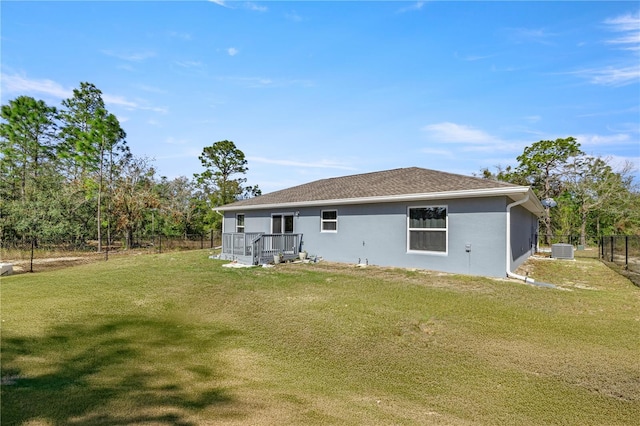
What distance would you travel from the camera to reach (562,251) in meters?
15.0

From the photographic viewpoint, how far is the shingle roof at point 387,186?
1012cm

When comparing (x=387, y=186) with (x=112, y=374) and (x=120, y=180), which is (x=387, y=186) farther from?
(x=120, y=180)

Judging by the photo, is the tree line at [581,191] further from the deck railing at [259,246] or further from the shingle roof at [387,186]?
the deck railing at [259,246]

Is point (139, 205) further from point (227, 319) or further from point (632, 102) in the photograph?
point (632, 102)

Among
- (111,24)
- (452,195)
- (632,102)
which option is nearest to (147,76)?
(111,24)

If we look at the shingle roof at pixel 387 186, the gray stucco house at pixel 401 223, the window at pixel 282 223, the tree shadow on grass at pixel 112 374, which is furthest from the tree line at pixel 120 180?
the tree shadow on grass at pixel 112 374

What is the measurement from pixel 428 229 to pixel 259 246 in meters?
6.55

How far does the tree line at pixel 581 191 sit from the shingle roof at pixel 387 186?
1685 cm

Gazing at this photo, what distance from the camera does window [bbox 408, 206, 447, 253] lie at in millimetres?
10273

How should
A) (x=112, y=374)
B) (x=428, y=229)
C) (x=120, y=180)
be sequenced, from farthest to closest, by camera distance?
(x=120, y=180), (x=428, y=229), (x=112, y=374)

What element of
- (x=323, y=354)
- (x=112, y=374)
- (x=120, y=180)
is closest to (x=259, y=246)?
(x=323, y=354)

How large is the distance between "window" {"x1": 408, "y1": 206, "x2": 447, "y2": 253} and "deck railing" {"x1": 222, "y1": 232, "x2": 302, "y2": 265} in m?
5.31

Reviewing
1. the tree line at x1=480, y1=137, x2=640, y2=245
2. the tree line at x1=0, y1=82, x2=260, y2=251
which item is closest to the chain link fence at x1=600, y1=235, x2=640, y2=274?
the tree line at x1=480, y1=137, x2=640, y2=245

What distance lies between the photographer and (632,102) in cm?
1495
